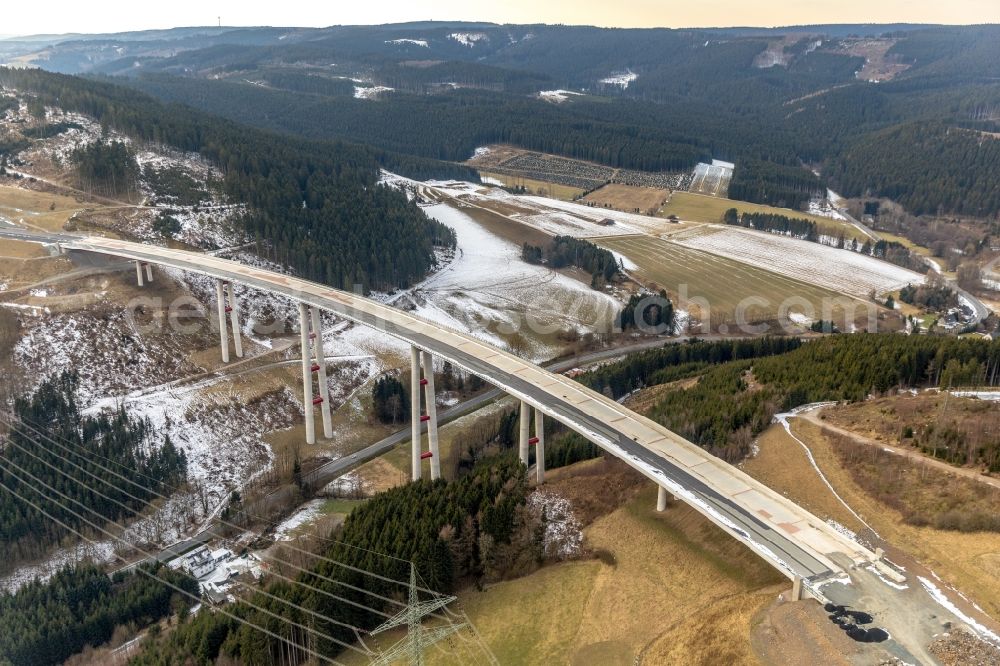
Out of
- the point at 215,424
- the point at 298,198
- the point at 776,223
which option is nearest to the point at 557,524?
the point at 215,424

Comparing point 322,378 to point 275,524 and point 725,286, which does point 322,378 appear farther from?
point 725,286

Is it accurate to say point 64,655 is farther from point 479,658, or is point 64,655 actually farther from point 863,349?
point 863,349

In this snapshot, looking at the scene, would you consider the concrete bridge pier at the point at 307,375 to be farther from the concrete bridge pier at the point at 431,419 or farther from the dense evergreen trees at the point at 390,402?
the concrete bridge pier at the point at 431,419

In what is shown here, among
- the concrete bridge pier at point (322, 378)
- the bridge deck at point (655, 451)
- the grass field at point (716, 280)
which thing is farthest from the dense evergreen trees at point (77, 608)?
the grass field at point (716, 280)

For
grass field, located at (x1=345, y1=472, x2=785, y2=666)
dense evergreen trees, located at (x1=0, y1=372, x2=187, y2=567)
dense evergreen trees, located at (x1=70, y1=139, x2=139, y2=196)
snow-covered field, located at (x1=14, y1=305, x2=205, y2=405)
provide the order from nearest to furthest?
grass field, located at (x1=345, y1=472, x2=785, y2=666) < dense evergreen trees, located at (x1=0, y1=372, x2=187, y2=567) < snow-covered field, located at (x1=14, y1=305, x2=205, y2=405) < dense evergreen trees, located at (x1=70, y1=139, x2=139, y2=196)

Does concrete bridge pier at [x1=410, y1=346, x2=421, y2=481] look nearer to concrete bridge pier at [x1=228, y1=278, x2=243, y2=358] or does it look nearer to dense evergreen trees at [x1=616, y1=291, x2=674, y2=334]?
concrete bridge pier at [x1=228, y1=278, x2=243, y2=358]

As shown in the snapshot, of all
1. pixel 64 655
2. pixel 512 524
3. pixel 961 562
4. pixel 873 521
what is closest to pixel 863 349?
pixel 873 521

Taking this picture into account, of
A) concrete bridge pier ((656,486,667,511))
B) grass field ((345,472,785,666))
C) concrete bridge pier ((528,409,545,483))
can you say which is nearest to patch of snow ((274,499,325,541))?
concrete bridge pier ((528,409,545,483))
